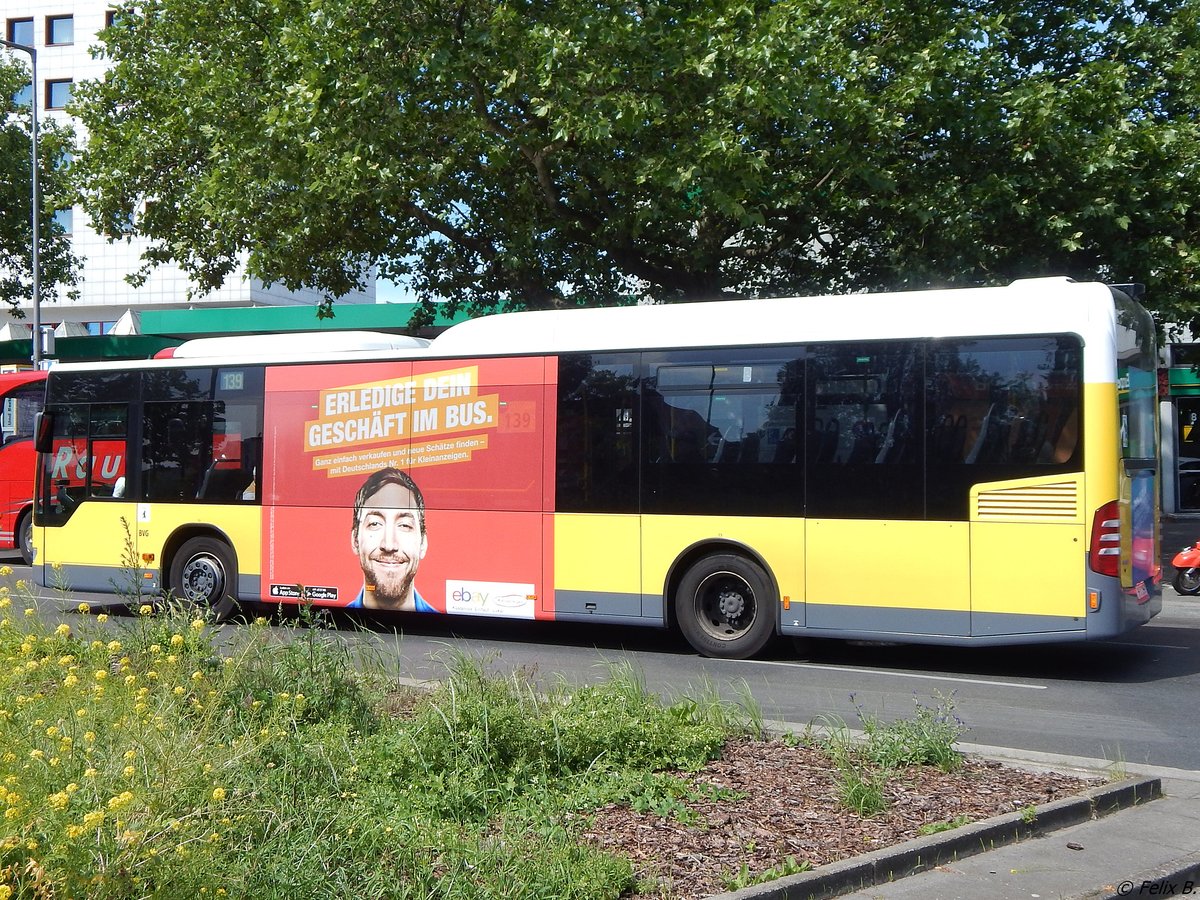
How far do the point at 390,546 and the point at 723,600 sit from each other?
3726mm

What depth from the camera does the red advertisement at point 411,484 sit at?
12375mm

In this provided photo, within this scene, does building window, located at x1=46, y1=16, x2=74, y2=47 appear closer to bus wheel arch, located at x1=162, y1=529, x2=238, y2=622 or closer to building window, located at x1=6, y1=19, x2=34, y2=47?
building window, located at x1=6, y1=19, x2=34, y2=47

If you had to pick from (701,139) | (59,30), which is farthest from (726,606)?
(59,30)

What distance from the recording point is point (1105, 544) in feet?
32.5

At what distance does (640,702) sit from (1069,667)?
591 cm

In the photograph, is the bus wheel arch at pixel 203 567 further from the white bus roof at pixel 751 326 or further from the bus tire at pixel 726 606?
the bus tire at pixel 726 606

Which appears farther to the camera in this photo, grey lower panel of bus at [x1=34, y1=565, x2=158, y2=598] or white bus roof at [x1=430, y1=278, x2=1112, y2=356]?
grey lower panel of bus at [x1=34, y1=565, x2=158, y2=598]

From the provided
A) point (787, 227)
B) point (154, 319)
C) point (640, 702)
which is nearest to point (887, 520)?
point (640, 702)

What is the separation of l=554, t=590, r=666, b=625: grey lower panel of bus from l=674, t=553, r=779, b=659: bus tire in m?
0.24

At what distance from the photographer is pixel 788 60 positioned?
1477 centimetres

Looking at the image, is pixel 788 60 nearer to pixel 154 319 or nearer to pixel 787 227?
pixel 787 227

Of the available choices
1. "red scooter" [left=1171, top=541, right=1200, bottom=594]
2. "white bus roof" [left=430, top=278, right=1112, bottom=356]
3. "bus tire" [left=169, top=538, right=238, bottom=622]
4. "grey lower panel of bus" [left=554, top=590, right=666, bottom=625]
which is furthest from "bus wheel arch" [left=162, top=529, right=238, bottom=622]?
"red scooter" [left=1171, top=541, right=1200, bottom=594]

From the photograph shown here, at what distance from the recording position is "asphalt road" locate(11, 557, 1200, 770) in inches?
327

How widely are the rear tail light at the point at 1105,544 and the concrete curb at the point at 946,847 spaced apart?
12.3 ft
